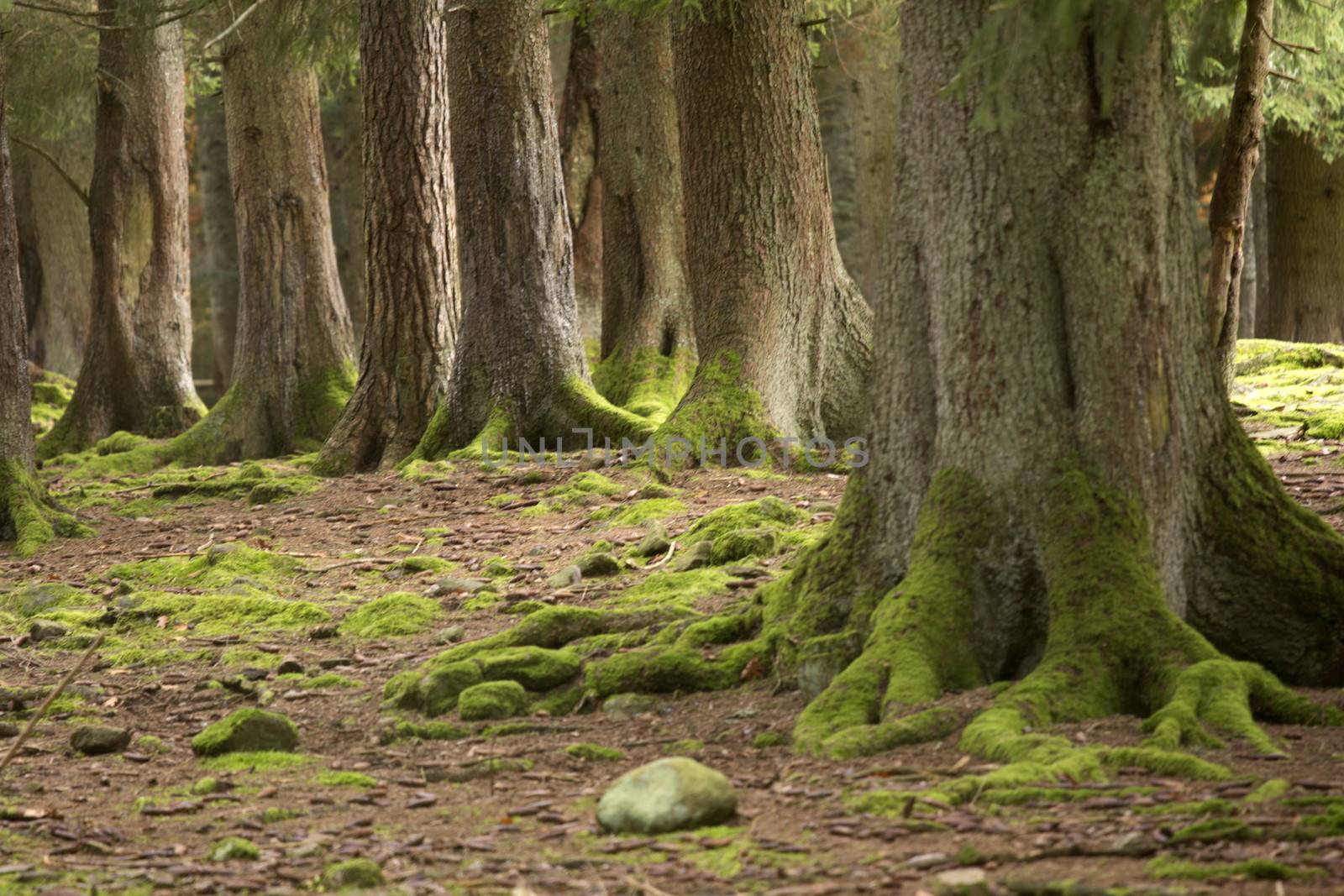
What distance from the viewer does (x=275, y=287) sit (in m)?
13.6

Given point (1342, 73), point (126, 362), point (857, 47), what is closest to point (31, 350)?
point (126, 362)

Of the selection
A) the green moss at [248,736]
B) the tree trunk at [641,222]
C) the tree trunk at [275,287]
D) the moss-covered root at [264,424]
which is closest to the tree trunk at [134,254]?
the moss-covered root at [264,424]

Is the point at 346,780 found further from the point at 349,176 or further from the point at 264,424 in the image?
the point at 349,176

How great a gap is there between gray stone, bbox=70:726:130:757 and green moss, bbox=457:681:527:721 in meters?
1.22

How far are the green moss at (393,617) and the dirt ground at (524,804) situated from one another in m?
0.08

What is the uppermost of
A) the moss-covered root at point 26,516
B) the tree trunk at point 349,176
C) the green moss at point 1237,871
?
the tree trunk at point 349,176

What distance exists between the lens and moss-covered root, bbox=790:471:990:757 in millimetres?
4414

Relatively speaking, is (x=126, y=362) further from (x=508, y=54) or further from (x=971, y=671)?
(x=971, y=671)

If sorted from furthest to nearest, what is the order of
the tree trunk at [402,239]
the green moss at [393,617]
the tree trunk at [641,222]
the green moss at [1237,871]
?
the tree trunk at [641,222] → the tree trunk at [402,239] → the green moss at [393,617] → the green moss at [1237,871]

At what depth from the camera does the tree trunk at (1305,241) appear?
54.9 feet

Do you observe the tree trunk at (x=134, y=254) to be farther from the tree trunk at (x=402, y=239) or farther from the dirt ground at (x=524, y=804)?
the dirt ground at (x=524, y=804)

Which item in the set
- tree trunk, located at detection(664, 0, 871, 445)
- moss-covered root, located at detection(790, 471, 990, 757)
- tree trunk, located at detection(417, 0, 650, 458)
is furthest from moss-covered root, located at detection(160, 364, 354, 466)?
moss-covered root, located at detection(790, 471, 990, 757)

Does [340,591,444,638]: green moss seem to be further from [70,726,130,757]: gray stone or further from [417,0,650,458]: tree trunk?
[417,0,650,458]: tree trunk

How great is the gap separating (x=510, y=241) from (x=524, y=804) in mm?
6913
